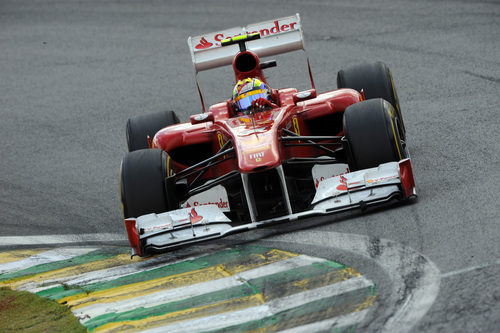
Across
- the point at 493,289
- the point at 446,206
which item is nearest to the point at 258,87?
the point at 446,206

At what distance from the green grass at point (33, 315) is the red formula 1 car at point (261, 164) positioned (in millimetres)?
1210

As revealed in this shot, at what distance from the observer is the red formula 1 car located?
7.75m

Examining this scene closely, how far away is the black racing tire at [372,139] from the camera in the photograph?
8094 mm

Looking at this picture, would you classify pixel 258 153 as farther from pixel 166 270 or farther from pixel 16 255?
pixel 16 255

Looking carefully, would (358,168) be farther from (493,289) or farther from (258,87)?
(493,289)

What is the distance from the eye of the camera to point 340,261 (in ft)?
21.6

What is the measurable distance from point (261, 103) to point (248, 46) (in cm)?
137

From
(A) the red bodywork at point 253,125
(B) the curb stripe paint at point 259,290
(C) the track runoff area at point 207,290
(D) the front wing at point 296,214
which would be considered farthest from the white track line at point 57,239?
(B) the curb stripe paint at point 259,290

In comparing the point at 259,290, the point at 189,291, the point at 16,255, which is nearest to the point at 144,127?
the point at 16,255

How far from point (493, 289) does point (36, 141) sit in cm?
1016

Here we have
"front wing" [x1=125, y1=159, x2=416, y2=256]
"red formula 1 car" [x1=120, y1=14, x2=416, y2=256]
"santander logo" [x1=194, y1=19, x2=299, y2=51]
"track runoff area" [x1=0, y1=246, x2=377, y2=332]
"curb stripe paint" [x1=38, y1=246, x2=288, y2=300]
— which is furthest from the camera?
"santander logo" [x1=194, y1=19, x2=299, y2=51]

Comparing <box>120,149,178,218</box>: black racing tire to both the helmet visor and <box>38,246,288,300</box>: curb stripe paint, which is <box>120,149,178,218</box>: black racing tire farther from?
the helmet visor

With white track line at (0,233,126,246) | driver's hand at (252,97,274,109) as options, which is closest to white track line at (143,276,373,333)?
white track line at (0,233,126,246)

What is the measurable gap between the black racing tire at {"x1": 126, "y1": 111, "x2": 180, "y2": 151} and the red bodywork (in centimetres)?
75
